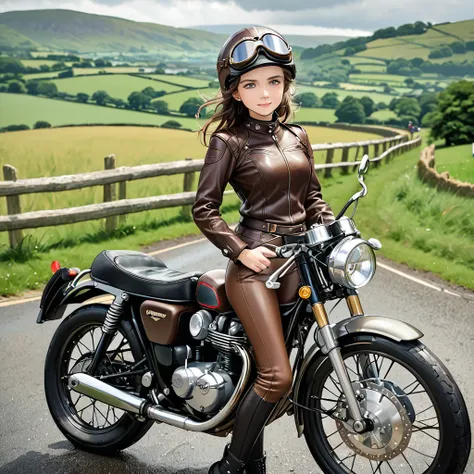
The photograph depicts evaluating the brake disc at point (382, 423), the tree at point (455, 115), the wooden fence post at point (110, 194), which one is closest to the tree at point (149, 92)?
the wooden fence post at point (110, 194)

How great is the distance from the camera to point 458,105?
80.6 ft

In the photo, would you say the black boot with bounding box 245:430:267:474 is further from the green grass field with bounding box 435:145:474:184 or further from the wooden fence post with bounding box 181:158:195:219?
the green grass field with bounding box 435:145:474:184

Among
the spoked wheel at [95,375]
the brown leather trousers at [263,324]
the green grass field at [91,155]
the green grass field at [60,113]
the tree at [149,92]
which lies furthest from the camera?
the tree at [149,92]

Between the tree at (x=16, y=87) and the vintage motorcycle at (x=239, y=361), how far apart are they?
12.0 meters

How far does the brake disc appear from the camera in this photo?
4.00 m

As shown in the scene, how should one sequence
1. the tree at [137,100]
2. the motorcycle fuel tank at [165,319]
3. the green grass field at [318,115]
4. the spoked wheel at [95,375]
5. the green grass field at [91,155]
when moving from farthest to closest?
1. the green grass field at [318,115]
2. the tree at [137,100]
3. the green grass field at [91,155]
4. the spoked wheel at [95,375]
5. the motorcycle fuel tank at [165,319]

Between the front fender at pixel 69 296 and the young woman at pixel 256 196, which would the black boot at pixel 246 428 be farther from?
the front fender at pixel 69 296

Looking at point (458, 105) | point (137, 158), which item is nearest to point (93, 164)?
point (137, 158)

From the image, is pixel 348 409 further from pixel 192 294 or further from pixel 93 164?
pixel 93 164

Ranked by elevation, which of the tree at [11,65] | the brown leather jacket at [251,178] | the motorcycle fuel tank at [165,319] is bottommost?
the tree at [11,65]

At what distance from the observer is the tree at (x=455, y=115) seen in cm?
2388

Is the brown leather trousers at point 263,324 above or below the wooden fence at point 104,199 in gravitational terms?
above

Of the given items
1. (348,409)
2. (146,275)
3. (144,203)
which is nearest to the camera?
(348,409)

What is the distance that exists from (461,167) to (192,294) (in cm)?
1350
